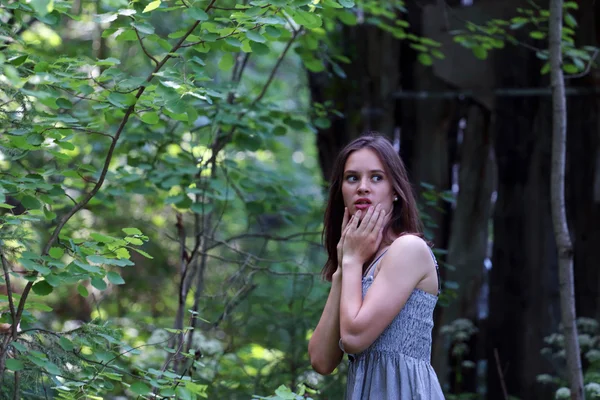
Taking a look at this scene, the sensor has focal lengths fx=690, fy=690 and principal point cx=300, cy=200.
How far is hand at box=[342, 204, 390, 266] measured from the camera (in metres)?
2.33

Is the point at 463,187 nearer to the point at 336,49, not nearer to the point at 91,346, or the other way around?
the point at 336,49

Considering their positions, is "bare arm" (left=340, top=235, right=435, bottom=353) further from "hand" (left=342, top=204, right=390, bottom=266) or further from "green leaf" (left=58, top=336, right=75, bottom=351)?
"green leaf" (left=58, top=336, right=75, bottom=351)

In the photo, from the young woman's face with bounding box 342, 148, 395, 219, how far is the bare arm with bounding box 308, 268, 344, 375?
26 cm

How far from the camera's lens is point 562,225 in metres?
3.43

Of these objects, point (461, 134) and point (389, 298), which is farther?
point (461, 134)

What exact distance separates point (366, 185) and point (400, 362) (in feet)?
2.03

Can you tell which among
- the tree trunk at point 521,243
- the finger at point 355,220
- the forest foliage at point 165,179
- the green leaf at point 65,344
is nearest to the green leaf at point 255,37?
the forest foliage at point 165,179

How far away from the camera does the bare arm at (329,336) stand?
7.68 feet

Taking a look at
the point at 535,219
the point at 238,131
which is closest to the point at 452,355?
the point at 535,219

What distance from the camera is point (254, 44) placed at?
272 centimetres

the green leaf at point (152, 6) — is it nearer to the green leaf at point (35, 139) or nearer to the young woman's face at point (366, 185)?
the green leaf at point (35, 139)

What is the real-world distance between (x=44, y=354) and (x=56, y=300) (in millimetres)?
6648

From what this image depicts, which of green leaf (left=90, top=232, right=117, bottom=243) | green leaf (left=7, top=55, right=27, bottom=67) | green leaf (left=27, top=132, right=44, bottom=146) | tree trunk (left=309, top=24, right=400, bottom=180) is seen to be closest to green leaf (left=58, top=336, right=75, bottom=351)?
green leaf (left=90, top=232, right=117, bottom=243)

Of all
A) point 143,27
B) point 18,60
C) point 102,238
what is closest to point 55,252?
point 102,238
